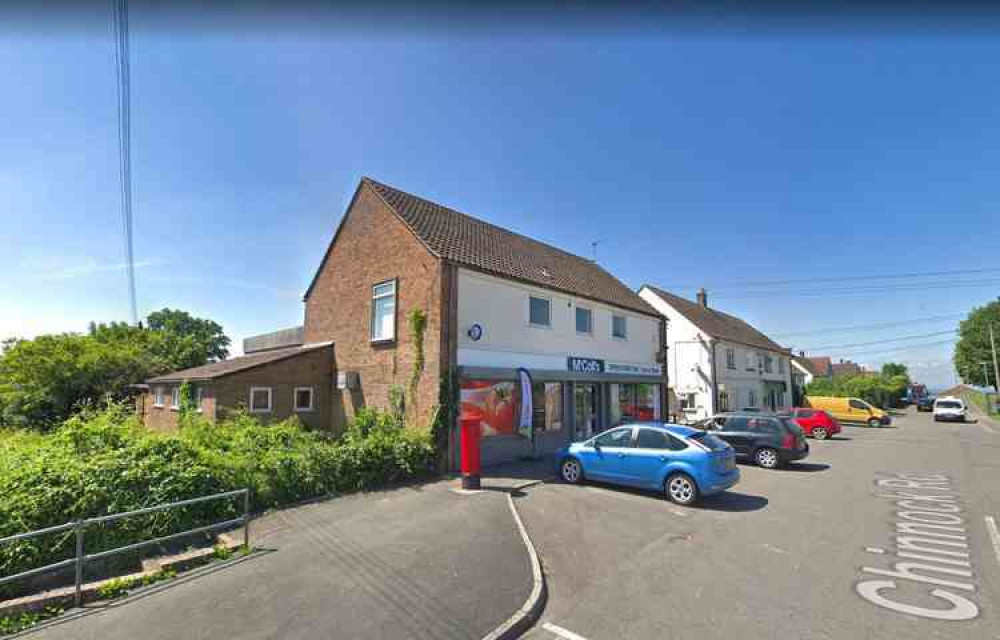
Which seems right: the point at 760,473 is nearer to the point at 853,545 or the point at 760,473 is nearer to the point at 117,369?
the point at 853,545

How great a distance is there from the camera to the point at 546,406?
53.1 ft

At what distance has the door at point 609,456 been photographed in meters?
10.5

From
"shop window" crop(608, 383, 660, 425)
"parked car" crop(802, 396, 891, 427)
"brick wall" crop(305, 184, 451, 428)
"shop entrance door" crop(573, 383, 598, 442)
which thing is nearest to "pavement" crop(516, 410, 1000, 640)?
"brick wall" crop(305, 184, 451, 428)

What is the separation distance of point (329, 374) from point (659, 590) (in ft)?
47.9

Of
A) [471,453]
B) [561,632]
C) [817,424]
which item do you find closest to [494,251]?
[471,453]

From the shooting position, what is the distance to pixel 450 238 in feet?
51.4

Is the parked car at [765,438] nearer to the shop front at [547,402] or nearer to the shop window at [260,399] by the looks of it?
the shop front at [547,402]

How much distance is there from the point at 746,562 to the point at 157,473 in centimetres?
905

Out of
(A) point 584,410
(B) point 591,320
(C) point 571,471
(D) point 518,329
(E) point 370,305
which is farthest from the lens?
(B) point 591,320

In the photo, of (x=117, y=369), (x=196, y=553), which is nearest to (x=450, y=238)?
(x=196, y=553)

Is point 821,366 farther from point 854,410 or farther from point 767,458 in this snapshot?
point 767,458

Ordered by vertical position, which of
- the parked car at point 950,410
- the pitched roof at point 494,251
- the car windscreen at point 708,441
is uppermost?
the pitched roof at point 494,251

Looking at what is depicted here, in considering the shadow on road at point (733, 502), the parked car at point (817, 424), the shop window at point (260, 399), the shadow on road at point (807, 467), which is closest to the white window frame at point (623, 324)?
the shadow on road at point (807, 467)

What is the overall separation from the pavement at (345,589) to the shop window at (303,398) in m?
8.84
